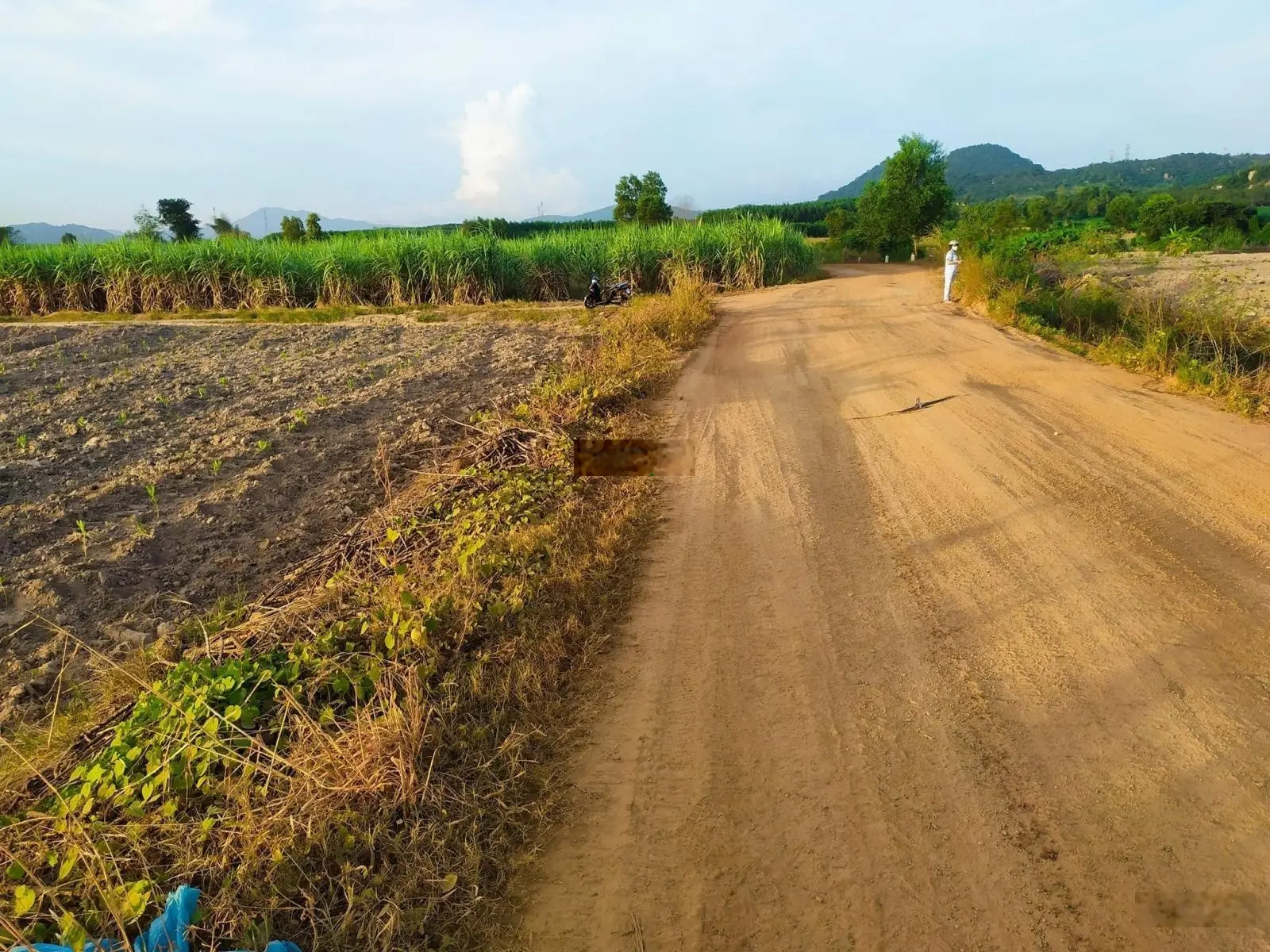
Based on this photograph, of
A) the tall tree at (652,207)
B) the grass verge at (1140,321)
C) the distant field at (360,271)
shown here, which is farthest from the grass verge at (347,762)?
the tall tree at (652,207)

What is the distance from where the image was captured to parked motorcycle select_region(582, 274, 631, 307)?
13109mm

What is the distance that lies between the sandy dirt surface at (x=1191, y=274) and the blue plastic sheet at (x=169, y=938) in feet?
30.1

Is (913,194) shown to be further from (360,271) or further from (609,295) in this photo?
(360,271)

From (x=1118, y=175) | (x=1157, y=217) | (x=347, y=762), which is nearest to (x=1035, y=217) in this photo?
→ (x=1157, y=217)

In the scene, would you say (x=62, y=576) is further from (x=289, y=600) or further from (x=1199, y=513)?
(x=1199, y=513)

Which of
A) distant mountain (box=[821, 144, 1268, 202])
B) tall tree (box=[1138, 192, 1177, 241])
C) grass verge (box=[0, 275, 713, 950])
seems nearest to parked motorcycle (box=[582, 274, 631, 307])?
grass verge (box=[0, 275, 713, 950])

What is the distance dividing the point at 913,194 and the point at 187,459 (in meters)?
21.9

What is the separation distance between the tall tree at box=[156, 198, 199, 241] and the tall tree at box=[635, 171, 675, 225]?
2063 cm

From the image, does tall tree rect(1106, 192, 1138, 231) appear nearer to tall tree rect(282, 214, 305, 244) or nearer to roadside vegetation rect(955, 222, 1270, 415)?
roadside vegetation rect(955, 222, 1270, 415)

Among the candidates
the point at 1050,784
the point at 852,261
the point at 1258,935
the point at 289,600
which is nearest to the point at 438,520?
the point at 289,600

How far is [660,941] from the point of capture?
194cm

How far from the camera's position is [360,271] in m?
16.4

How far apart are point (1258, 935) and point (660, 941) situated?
1.56 meters

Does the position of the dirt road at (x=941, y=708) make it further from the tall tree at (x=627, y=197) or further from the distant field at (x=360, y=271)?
the tall tree at (x=627, y=197)
